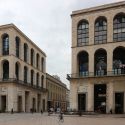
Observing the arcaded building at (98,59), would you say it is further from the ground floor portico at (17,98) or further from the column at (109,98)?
the ground floor portico at (17,98)

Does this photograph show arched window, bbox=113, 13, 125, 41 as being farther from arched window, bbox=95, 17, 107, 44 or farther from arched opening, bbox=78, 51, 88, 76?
arched opening, bbox=78, 51, 88, 76

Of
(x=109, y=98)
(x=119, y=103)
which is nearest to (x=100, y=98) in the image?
(x=109, y=98)


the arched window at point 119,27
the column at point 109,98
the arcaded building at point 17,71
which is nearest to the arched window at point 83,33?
the arched window at point 119,27

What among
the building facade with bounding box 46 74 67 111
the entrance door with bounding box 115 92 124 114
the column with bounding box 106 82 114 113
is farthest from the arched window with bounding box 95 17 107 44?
the building facade with bounding box 46 74 67 111

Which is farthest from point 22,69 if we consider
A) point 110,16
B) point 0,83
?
point 110,16

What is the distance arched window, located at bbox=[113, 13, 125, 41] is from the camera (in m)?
56.4

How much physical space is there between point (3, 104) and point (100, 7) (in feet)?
105

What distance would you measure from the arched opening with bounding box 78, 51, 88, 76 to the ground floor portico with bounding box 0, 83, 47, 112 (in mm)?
17840

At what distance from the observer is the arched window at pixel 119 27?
5638cm

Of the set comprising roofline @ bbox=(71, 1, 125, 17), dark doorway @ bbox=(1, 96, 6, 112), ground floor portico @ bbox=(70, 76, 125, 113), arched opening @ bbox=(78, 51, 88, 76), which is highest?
roofline @ bbox=(71, 1, 125, 17)

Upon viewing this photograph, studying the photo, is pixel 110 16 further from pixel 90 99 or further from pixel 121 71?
pixel 90 99

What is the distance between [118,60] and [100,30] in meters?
6.67

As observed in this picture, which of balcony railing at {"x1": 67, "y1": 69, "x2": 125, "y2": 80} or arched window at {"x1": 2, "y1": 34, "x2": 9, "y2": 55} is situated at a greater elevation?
arched window at {"x1": 2, "y1": 34, "x2": 9, "y2": 55}

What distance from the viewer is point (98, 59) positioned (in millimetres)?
58969
